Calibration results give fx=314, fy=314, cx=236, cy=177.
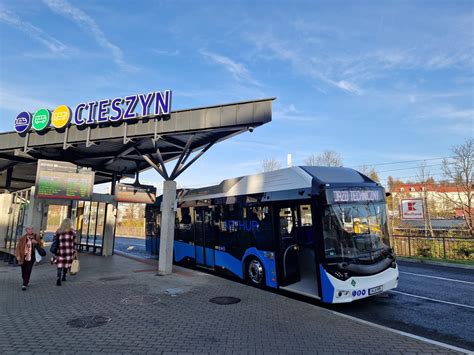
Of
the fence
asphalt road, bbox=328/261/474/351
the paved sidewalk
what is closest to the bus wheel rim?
the paved sidewalk

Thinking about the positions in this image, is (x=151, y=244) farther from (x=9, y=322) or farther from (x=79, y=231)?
(x=9, y=322)

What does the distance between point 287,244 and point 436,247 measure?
44.6 ft

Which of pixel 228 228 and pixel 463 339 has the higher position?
pixel 228 228

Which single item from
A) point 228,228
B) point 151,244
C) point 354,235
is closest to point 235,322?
point 354,235

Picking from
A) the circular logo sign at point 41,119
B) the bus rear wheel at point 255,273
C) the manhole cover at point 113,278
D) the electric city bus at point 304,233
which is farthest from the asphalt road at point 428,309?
the circular logo sign at point 41,119

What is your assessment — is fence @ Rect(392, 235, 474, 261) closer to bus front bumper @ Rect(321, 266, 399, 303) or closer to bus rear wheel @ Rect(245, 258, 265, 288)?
bus rear wheel @ Rect(245, 258, 265, 288)

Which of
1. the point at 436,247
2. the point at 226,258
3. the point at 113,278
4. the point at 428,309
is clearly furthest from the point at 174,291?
the point at 436,247

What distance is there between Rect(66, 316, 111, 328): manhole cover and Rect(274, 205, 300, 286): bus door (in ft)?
14.4

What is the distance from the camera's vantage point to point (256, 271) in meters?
9.21

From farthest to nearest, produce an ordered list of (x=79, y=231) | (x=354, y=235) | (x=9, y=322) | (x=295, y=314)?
(x=79, y=231) < (x=354, y=235) < (x=295, y=314) < (x=9, y=322)

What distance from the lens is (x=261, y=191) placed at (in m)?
9.21

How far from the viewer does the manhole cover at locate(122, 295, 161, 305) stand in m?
7.20

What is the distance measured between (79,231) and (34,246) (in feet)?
35.8

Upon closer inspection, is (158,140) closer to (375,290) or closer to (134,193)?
(134,193)
